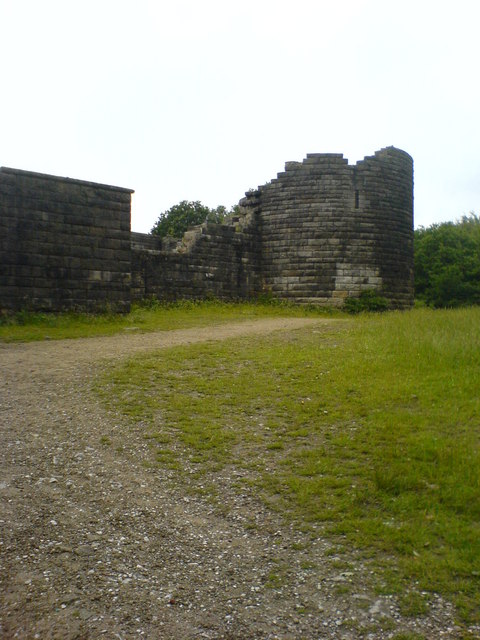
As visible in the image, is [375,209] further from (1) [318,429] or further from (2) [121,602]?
(2) [121,602]

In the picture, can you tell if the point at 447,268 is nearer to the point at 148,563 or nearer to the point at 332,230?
the point at 332,230

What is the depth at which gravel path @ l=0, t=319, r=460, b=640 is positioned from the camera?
3508 mm

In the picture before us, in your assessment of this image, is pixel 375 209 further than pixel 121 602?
Yes

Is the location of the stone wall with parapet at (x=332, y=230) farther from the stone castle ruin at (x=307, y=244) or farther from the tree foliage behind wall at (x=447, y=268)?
the tree foliage behind wall at (x=447, y=268)

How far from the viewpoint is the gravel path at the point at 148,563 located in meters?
3.51

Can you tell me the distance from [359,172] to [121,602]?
61.9ft

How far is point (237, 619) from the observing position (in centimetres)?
358

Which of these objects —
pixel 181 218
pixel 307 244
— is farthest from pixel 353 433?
pixel 181 218

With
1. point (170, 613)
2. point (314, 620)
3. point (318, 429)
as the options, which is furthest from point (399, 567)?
point (318, 429)

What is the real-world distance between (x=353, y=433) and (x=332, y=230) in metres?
15.0

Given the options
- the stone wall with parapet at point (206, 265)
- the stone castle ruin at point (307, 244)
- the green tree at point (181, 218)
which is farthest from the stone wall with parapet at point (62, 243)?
the green tree at point (181, 218)

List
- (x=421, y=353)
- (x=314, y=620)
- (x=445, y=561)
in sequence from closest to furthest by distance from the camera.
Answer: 1. (x=314, y=620)
2. (x=445, y=561)
3. (x=421, y=353)

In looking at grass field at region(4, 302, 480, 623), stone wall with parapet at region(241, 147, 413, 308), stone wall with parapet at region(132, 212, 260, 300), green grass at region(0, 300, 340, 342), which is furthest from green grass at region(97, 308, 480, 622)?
stone wall with parapet at region(241, 147, 413, 308)

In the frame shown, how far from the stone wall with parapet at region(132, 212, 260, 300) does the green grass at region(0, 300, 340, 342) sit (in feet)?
1.61
